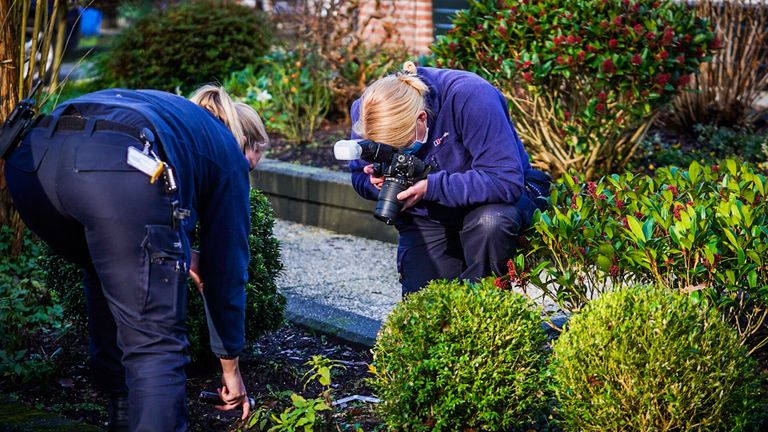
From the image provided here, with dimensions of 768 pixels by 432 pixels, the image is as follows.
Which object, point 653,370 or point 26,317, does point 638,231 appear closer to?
point 653,370

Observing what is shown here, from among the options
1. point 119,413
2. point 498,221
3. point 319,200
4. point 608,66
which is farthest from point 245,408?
point 319,200

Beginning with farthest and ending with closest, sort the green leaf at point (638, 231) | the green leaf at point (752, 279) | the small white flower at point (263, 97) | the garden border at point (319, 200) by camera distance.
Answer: the small white flower at point (263, 97) < the garden border at point (319, 200) < the green leaf at point (638, 231) < the green leaf at point (752, 279)

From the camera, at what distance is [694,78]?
7.91 meters

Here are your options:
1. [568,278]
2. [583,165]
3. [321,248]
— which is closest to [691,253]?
[568,278]

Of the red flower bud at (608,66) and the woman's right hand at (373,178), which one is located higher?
the red flower bud at (608,66)

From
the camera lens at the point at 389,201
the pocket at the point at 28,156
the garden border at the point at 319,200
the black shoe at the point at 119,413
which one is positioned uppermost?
the pocket at the point at 28,156

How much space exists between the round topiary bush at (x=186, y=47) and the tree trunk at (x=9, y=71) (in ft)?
13.5

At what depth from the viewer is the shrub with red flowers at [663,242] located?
3.22m

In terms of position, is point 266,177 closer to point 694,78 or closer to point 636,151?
point 636,151

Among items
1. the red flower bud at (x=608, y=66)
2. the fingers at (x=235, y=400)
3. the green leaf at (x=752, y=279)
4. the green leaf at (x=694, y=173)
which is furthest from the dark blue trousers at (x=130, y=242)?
the red flower bud at (x=608, y=66)

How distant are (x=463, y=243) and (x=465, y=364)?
1.00m

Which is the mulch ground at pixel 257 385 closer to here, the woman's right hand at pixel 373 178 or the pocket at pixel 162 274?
the woman's right hand at pixel 373 178

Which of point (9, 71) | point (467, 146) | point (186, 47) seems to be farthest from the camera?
point (186, 47)

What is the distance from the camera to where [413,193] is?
147 inches
